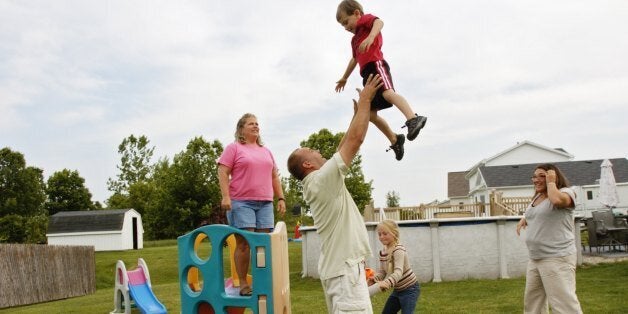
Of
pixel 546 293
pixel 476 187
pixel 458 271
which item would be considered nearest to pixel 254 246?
pixel 546 293

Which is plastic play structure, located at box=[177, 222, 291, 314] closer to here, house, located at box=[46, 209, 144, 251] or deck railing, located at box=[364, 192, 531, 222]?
deck railing, located at box=[364, 192, 531, 222]

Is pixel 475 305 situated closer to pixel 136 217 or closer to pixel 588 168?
pixel 136 217

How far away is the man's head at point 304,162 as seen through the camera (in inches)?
151

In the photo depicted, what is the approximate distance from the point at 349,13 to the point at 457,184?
6487 centimetres

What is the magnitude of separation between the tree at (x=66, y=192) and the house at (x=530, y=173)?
45.3 m

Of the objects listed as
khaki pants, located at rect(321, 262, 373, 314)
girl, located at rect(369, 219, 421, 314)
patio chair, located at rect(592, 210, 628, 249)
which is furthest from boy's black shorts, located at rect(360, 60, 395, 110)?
patio chair, located at rect(592, 210, 628, 249)

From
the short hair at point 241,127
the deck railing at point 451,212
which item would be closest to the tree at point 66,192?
the deck railing at point 451,212

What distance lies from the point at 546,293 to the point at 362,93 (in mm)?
3328

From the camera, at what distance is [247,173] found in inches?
232

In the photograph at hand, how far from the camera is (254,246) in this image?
489 cm

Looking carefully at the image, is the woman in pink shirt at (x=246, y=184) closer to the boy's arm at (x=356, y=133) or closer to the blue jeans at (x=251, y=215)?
the blue jeans at (x=251, y=215)

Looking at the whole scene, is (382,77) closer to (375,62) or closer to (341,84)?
(375,62)

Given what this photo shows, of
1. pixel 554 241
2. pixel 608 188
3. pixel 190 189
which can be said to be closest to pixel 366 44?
pixel 554 241

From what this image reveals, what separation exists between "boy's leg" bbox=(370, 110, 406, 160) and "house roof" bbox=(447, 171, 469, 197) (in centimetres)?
6243
